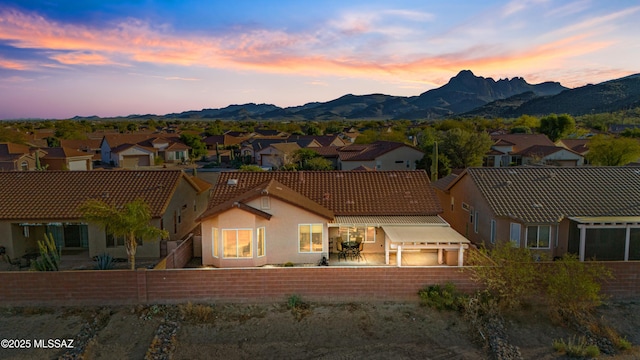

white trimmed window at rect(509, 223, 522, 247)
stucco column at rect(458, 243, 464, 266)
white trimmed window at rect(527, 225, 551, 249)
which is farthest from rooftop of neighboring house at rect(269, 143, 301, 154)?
stucco column at rect(458, 243, 464, 266)

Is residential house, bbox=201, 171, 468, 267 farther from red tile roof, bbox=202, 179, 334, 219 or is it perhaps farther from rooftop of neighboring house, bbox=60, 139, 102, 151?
rooftop of neighboring house, bbox=60, 139, 102, 151

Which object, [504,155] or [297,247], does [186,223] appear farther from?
[504,155]

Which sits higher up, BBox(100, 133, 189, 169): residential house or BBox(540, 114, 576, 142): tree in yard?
BBox(540, 114, 576, 142): tree in yard

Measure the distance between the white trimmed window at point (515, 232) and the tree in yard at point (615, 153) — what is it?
31603 millimetres

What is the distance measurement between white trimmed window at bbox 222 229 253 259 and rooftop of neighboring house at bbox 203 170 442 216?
10.1 feet

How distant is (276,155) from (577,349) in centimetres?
6004

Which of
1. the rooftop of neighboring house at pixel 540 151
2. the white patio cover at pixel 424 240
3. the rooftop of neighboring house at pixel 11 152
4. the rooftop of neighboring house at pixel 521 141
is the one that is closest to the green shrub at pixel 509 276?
the white patio cover at pixel 424 240

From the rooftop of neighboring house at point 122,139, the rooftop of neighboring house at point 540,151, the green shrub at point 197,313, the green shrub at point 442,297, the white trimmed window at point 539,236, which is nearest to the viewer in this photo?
the green shrub at point 197,313

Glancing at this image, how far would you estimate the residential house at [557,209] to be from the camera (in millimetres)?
21688

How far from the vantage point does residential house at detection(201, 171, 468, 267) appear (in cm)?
2177

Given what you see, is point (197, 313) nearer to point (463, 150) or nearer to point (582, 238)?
point (582, 238)

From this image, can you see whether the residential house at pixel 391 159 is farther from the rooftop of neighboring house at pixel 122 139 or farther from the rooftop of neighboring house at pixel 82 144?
the rooftop of neighboring house at pixel 82 144

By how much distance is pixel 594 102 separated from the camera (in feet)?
615

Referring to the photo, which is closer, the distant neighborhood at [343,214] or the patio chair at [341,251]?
the distant neighborhood at [343,214]
